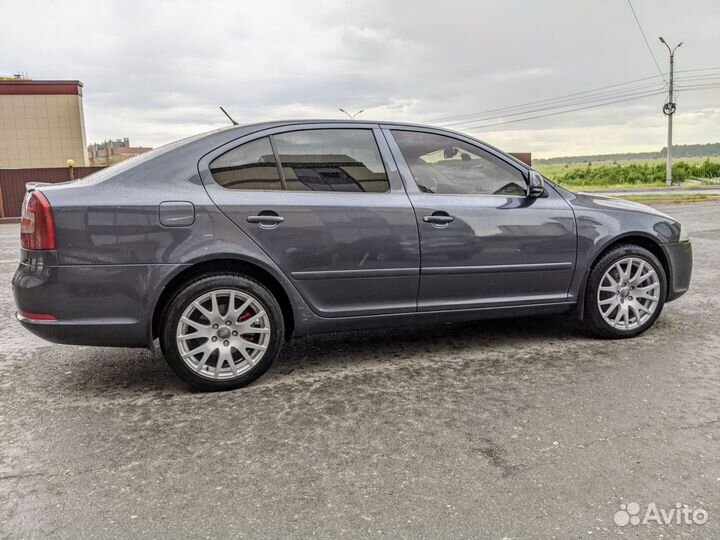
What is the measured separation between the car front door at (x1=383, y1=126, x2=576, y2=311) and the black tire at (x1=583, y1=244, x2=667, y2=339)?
0.21 m

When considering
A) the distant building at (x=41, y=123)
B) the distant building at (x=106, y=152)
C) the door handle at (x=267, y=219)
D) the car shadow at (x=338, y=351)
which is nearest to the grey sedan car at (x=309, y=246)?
the door handle at (x=267, y=219)

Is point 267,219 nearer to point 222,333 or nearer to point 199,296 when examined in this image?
point 199,296

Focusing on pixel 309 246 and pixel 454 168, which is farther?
pixel 454 168

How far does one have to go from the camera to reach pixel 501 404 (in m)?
3.33

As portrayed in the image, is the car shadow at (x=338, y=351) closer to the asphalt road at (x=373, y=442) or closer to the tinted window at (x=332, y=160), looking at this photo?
the asphalt road at (x=373, y=442)

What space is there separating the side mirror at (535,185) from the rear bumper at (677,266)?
1.19m

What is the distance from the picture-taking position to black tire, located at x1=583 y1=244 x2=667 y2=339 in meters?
4.46

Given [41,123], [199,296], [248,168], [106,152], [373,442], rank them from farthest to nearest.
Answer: [106,152] → [41,123] → [248,168] → [199,296] → [373,442]

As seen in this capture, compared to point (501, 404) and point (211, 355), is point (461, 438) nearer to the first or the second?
point (501, 404)

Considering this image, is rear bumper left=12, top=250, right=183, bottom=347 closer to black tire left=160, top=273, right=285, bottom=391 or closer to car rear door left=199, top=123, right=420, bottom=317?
black tire left=160, top=273, right=285, bottom=391

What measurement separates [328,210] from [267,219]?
15.3 inches

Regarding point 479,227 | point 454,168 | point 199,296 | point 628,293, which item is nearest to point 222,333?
point 199,296

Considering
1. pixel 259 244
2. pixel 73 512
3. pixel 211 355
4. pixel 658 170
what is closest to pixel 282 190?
pixel 259 244

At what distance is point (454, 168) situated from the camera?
4273mm
